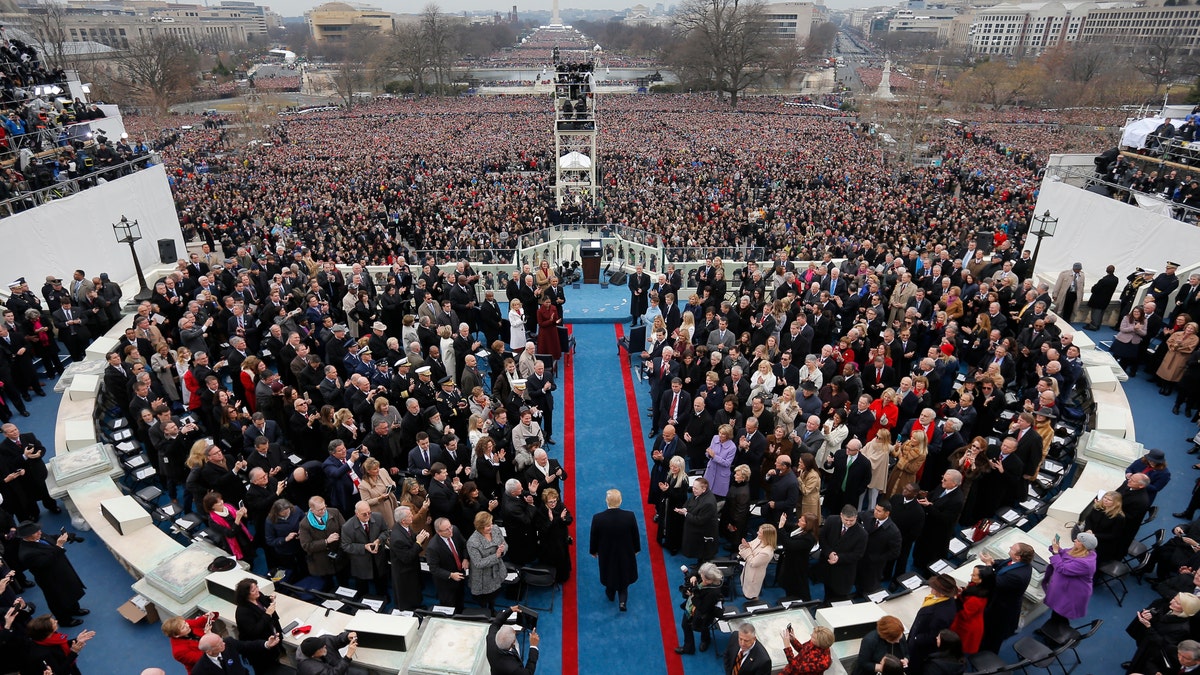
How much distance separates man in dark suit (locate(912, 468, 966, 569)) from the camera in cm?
601

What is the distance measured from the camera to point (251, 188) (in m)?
28.8

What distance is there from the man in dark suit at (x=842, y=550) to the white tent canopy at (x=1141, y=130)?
1888 cm

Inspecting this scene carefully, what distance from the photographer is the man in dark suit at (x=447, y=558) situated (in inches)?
217

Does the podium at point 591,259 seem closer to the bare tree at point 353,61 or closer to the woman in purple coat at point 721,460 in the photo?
the woman in purple coat at point 721,460

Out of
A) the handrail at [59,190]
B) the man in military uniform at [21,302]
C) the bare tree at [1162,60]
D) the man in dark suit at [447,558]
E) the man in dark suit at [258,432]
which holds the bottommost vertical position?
the man in dark suit at [447,558]

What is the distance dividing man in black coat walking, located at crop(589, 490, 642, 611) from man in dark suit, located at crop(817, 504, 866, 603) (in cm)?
177

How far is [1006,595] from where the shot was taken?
5078 mm

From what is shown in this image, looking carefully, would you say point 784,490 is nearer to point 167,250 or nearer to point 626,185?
point 167,250

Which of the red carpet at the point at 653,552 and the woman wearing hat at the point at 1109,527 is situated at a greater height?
the woman wearing hat at the point at 1109,527

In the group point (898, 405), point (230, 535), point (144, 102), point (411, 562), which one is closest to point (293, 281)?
point (230, 535)

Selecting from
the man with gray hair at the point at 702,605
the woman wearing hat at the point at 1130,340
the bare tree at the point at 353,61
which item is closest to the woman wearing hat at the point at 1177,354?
the woman wearing hat at the point at 1130,340

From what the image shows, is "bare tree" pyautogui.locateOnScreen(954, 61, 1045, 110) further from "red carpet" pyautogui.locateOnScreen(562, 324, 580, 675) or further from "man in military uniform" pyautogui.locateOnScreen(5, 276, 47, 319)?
"man in military uniform" pyautogui.locateOnScreen(5, 276, 47, 319)

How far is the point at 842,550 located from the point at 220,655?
16.7 feet

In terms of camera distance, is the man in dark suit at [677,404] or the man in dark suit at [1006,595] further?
the man in dark suit at [677,404]
